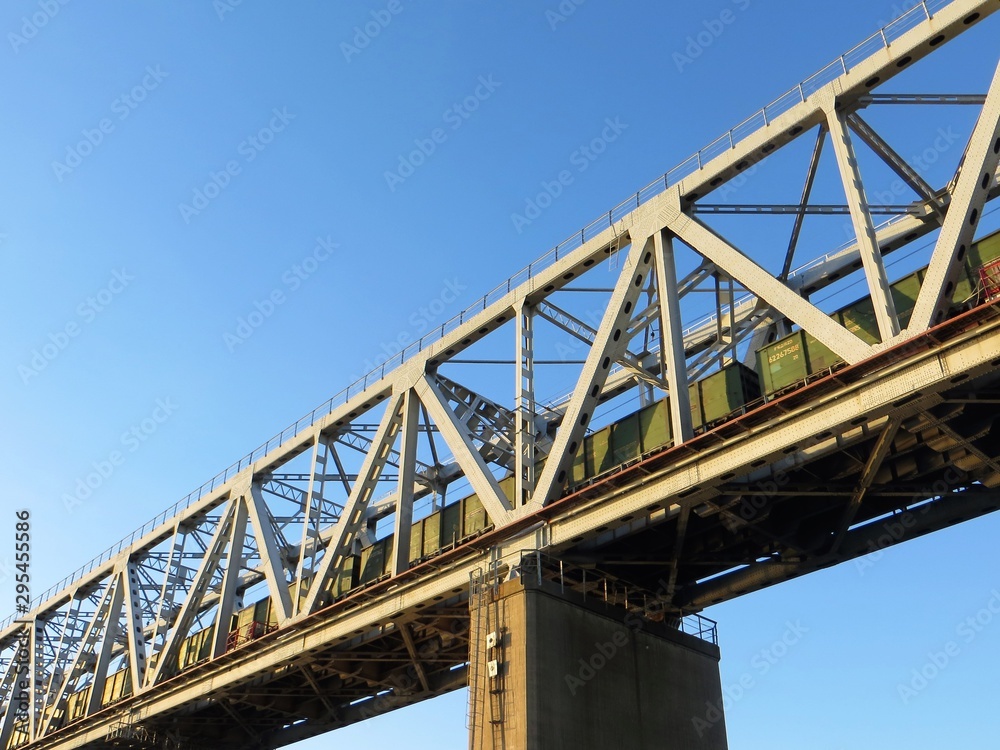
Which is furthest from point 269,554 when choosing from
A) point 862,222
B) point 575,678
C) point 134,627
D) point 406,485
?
point 862,222

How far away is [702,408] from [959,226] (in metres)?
8.82

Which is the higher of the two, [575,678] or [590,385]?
[590,385]

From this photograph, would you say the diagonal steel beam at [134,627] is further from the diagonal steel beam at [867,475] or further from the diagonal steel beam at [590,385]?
the diagonal steel beam at [867,475]

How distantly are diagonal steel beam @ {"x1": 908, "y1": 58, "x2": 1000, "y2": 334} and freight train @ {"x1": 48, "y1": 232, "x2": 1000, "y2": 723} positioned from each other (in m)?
0.75

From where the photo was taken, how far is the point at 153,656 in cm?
5003

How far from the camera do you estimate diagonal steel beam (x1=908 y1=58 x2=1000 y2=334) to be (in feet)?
76.0

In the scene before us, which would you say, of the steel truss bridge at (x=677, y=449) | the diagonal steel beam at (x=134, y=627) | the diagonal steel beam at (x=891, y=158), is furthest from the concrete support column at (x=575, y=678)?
the diagonal steel beam at (x=134, y=627)

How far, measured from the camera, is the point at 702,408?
29.2m

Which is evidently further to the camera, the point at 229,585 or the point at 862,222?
the point at 229,585

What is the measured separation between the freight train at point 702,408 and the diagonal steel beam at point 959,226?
753 millimetres

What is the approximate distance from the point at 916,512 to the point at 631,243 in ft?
39.2

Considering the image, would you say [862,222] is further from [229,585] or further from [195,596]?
[195,596]

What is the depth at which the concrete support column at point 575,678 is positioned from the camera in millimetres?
28031

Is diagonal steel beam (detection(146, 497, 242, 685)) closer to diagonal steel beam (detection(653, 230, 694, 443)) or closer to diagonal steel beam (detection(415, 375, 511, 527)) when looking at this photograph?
diagonal steel beam (detection(415, 375, 511, 527))
